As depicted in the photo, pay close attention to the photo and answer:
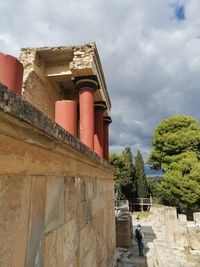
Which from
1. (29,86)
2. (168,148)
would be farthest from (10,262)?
(168,148)

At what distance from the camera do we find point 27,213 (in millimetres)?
1523

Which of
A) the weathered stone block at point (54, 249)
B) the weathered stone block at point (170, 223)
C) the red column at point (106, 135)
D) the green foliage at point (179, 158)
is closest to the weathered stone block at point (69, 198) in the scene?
the weathered stone block at point (54, 249)

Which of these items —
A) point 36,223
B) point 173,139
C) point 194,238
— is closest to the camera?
point 36,223

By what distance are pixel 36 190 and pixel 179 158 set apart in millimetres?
22823

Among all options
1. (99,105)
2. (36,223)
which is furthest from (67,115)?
(99,105)

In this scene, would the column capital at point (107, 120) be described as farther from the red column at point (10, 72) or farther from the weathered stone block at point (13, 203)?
the weathered stone block at point (13, 203)

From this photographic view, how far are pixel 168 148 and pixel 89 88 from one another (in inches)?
801

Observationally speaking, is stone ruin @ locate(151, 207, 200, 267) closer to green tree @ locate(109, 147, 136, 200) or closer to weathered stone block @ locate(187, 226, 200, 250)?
weathered stone block @ locate(187, 226, 200, 250)

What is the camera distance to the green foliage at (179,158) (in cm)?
1991

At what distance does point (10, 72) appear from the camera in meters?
2.15

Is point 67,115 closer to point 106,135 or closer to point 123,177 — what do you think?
point 106,135

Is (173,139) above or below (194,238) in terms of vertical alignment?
above

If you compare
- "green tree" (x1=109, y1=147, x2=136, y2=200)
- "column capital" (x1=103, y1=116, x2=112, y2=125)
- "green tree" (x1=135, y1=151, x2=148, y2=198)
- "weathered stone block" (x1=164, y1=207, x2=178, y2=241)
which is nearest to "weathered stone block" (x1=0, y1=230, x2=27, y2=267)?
"column capital" (x1=103, y1=116, x2=112, y2=125)

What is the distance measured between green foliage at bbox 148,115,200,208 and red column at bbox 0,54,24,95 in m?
20.0
